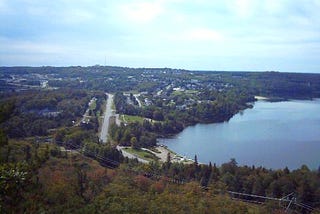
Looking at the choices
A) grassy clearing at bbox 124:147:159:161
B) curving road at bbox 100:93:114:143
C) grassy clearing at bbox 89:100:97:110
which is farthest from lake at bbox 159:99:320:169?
grassy clearing at bbox 89:100:97:110

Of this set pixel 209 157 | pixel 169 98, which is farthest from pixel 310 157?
pixel 169 98

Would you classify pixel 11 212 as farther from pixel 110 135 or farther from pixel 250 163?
pixel 110 135

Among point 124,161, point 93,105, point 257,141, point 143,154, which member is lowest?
point 143,154

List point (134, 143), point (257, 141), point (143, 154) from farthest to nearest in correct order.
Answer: point (257, 141) → point (134, 143) → point (143, 154)

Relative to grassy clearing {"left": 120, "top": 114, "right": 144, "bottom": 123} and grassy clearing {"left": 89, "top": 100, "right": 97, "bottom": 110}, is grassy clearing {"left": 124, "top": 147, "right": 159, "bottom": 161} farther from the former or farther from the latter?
grassy clearing {"left": 89, "top": 100, "right": 97, "bottom": 110}

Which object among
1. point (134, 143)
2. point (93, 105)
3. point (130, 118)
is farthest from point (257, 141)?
point (93, 105)

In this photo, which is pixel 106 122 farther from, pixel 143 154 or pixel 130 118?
pixel 143 154
